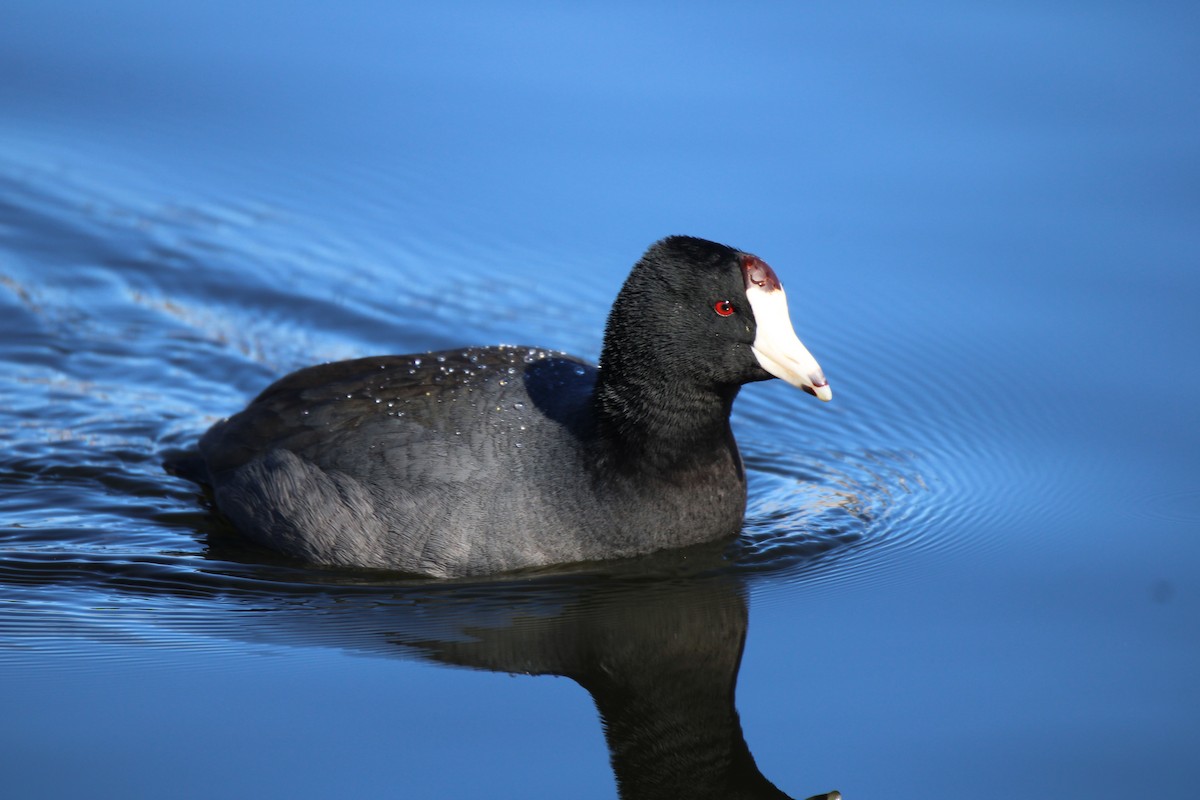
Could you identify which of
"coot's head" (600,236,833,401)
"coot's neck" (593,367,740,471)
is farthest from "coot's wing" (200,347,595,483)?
"coot's head" (600,236,833,401)

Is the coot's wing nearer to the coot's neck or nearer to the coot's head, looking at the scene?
the coot's neck

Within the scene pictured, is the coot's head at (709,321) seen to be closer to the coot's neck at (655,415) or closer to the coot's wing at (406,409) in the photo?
the coot's neck at (655,415)

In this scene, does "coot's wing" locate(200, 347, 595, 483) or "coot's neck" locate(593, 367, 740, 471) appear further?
"coot's wing" locate(200, 347, 595, 483)

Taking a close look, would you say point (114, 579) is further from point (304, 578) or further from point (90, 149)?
point (90, 149)

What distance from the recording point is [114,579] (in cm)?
769

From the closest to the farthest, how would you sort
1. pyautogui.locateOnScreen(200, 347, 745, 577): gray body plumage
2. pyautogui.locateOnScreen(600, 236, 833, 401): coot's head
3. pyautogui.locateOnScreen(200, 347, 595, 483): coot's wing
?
A: pyautogui.locateOnScreen(600, 236, 833, 401): coot's head → pyautogui.locateOnScreen(200, 347, 745, 577): gray body plumage → pyautogui.locateOnScreen(200, 347, 595, 483): coot's wing

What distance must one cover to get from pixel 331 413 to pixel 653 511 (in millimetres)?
1756

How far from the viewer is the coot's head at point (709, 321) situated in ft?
24.7

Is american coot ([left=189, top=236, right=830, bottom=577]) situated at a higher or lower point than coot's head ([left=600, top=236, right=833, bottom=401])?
lower

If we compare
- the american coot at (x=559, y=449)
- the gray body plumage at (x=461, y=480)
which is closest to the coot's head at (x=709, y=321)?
the american coot at (x=559, y=449)

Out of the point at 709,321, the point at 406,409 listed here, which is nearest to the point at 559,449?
the point at 406,409

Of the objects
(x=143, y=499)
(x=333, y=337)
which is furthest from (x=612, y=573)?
(x=333, y=337)

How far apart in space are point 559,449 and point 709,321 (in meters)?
0.98

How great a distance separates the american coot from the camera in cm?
759
